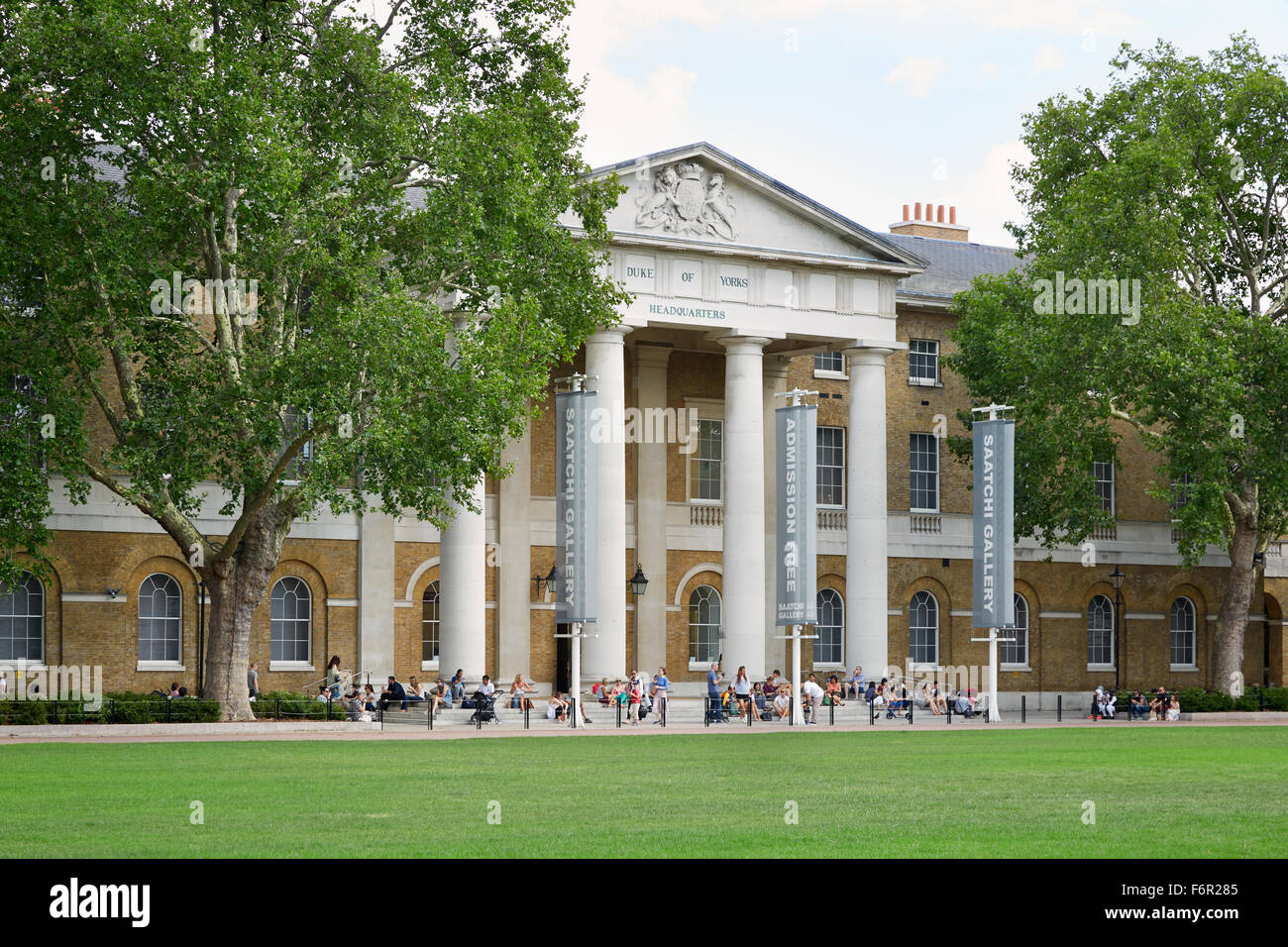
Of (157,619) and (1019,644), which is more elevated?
(157,619)

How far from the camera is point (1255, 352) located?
1885 inches

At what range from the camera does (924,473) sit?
56094mm

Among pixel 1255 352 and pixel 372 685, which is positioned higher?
pixel 1255 352

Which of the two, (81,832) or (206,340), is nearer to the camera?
(81,832)

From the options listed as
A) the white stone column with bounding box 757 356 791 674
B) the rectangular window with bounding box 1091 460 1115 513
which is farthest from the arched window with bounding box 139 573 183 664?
the rectangular window with bounding box 1091 460 1115 513

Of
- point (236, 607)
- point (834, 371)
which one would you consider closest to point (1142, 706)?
point (834, 371)

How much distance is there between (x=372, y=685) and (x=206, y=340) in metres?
14.2

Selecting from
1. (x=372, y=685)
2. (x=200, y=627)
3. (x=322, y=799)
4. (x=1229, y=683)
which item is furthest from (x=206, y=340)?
(x=1229, y=683)

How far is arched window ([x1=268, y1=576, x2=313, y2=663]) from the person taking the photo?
46406 mm

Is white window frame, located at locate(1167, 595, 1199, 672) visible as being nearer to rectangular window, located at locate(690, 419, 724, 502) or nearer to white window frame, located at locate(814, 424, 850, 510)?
white window frame, located at locate(814, 424, 850, 510)

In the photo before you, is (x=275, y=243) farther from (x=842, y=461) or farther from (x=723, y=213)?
(x=842, y=461)

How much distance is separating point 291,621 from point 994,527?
59.7ft

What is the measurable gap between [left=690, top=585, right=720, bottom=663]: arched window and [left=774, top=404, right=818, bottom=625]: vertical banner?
937 cm

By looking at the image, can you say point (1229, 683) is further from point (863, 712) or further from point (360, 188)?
point (360, 188)
